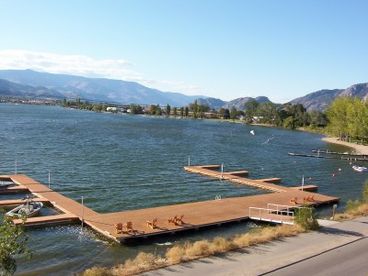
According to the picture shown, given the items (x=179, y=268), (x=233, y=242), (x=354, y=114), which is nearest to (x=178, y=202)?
(x=233, y=242)

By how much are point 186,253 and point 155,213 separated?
15626mm

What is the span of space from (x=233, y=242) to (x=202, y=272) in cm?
547

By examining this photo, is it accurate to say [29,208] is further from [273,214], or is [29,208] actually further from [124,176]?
[124,176]

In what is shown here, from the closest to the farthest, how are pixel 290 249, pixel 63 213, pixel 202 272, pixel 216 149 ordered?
1. pixel 202 272
2. pixel 290 249
3. pixel 63 213
4. pixel 216 149

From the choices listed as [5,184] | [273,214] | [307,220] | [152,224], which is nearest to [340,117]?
[273,214]

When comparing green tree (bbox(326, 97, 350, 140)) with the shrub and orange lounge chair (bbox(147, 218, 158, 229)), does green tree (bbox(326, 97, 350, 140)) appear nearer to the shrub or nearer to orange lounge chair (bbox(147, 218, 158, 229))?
the shrub

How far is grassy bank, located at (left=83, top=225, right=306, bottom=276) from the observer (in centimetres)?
2307

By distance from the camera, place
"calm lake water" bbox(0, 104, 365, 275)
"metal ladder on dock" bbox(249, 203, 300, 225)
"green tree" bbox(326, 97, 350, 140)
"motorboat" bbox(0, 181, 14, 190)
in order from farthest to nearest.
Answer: "green tree" bbox(326, 97, 350, 140) → "motorboat" bbox(0, 181, 14, 190) → "metal ladder on dock" bbox(249, 203, 300, 225) → "calm lake water" bbox(0, 104, 365, 275)

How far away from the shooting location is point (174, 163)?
79.1 m

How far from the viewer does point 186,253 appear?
1009 inches

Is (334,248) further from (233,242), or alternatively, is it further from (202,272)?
(202,272)

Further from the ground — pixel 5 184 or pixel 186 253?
pixel 186 253

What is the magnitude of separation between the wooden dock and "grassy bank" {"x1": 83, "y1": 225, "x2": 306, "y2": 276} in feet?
27.8

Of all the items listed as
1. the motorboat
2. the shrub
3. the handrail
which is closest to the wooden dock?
the handrail
